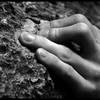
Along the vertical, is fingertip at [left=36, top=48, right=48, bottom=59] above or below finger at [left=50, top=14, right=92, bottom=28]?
below

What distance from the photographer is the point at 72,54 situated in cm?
139

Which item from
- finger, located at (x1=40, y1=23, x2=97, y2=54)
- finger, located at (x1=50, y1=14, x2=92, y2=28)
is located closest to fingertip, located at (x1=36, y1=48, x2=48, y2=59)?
finger, located at (x1=40, y1=23, x2=97, y2=54)

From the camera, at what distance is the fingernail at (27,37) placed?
1.37m

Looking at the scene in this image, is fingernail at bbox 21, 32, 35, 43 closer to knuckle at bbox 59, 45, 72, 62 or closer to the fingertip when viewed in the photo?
the fingertip

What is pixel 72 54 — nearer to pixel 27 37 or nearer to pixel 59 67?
pixel 59 67

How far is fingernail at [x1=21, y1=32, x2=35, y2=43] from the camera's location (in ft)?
4.50

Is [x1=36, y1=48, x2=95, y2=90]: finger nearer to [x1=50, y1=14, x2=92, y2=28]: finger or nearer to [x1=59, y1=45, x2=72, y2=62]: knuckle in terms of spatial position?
[x1=59, y1=45, x2=72, y2=62]: knuckle

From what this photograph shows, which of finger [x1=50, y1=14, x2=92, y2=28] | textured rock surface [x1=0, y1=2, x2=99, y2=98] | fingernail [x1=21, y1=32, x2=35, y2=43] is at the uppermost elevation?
finger [x1=50, y1=14, x2=92, y2=28]

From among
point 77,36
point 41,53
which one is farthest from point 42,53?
point 77,36

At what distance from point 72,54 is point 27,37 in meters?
0.29

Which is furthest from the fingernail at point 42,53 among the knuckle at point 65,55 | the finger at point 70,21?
the finger at point 70,21

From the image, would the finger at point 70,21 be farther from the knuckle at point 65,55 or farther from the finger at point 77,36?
the knuckle at point 65,55

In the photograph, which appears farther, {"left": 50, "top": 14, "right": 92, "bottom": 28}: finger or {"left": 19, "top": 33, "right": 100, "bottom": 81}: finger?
{"left": 50, "top": 14, "right": 92, "bottom": 28}: finger

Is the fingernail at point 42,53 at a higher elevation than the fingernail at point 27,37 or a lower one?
lower
